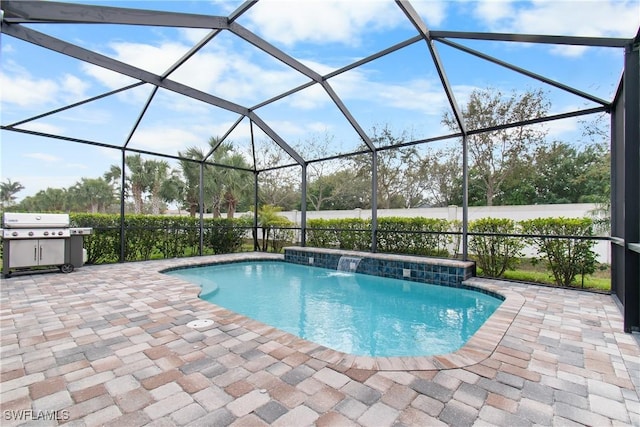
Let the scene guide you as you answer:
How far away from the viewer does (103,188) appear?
77.4 ft

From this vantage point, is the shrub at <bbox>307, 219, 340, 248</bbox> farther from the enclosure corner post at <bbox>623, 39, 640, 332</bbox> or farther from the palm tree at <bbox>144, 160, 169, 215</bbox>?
the palm tree at <bbox>144, 160, 169, 215</bbox>

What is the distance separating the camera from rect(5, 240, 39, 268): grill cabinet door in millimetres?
5672

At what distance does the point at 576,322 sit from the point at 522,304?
28.8 inches

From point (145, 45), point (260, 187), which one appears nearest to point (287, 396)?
point (145, 45)

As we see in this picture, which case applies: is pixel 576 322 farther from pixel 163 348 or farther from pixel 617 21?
pixel 163 348

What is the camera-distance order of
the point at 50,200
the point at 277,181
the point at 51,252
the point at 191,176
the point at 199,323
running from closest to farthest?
the point at 199,323 < the point at 51,252 < the point at 191,176 < the point at 277,181 < the point at 50,200

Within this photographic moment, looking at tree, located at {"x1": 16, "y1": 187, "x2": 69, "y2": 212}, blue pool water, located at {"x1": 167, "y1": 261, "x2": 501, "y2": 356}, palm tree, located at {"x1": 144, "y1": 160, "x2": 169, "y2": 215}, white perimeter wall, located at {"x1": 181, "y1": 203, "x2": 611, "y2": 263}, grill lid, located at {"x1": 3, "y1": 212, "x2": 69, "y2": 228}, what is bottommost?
blue pool water, located at {"x1": 167, "y1": 261, "x2": 501, "y2": 356}

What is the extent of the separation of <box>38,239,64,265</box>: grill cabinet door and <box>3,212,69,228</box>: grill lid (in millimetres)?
327

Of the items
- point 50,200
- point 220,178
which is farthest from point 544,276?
point 50,200

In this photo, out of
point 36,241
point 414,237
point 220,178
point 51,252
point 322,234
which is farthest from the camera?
point 220,178

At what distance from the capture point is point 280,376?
2.23 meters

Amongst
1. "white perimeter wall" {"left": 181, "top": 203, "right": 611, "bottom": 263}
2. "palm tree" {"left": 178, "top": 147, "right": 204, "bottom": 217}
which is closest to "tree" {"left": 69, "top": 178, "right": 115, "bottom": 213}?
"palm tree" {"left": 178, "top": 147, "right": 204, "bottom": 217}

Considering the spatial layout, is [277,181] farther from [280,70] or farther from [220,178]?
[280,70]

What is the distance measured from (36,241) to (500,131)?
13721mm
